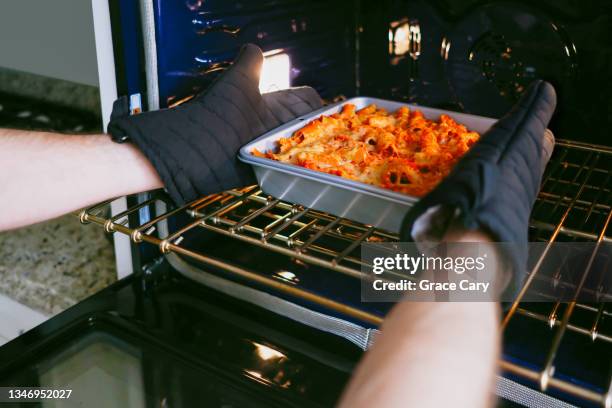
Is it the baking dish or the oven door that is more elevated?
the baking dish

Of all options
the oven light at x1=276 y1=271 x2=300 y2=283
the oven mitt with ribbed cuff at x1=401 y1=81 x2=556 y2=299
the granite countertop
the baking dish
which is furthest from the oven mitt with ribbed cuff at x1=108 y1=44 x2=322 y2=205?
the granite countertop

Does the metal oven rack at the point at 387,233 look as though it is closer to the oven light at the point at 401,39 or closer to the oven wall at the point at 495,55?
the oven wall at the point at 495,55

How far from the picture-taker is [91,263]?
3.96 feet

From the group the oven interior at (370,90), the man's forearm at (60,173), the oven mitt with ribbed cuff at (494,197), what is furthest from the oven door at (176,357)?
the oven mitt with ribbed cuff at (494,197)

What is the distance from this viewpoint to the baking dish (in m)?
0.77

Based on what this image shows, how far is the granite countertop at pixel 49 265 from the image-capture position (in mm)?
1237

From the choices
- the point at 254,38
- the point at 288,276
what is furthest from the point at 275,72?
the point at 288,276

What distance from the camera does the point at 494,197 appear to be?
604mm

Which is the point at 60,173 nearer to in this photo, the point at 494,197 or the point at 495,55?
the point at 494,197

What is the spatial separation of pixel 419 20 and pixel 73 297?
0.91m

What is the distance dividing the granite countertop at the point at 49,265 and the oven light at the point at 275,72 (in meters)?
0.47

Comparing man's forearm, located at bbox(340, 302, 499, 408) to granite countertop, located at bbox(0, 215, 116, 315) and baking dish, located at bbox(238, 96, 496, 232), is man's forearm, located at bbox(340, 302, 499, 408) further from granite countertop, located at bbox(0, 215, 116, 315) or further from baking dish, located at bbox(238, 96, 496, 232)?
granite countertop, located at bbox(0, 215, 116, 315)

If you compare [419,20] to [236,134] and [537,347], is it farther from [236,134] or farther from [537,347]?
[537,347]

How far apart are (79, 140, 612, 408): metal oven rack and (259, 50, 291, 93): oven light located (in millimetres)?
219
